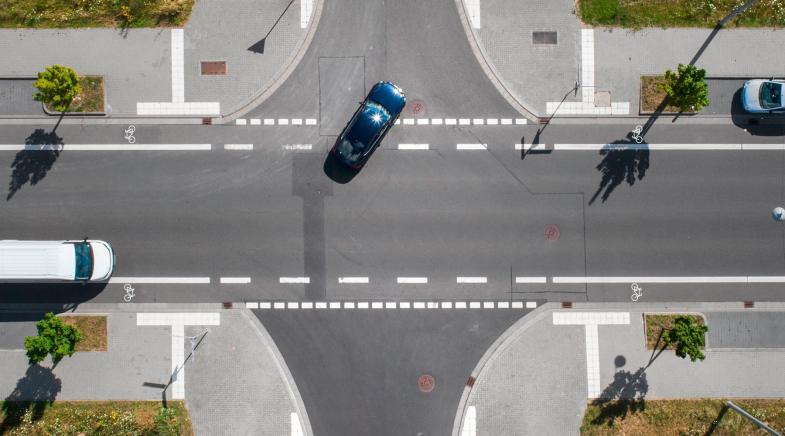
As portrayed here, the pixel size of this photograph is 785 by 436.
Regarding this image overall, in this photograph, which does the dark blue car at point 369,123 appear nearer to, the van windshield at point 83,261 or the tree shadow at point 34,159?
the van windshield at point 83,261

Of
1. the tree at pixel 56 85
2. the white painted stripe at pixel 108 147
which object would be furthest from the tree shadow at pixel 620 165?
the tree at pixel 56 85

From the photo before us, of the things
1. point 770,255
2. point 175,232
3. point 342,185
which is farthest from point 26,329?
point 770,255

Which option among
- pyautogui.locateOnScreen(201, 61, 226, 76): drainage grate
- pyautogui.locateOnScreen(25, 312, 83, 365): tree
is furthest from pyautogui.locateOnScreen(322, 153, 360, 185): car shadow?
pyautogui.locateOnScreen(25, 312, 83, 365): tree

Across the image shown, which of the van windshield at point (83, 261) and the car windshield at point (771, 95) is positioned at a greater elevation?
the car windshield at point (771, 95)

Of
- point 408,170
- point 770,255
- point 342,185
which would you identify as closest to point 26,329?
point 342,185

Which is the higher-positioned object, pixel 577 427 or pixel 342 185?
pixel 342 185

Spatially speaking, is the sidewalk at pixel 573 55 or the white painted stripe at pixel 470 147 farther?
the sidewalk at pixel 573 55

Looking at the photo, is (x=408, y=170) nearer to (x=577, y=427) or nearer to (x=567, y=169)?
(x=567, y=169)

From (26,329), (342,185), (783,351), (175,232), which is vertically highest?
(342,185)
